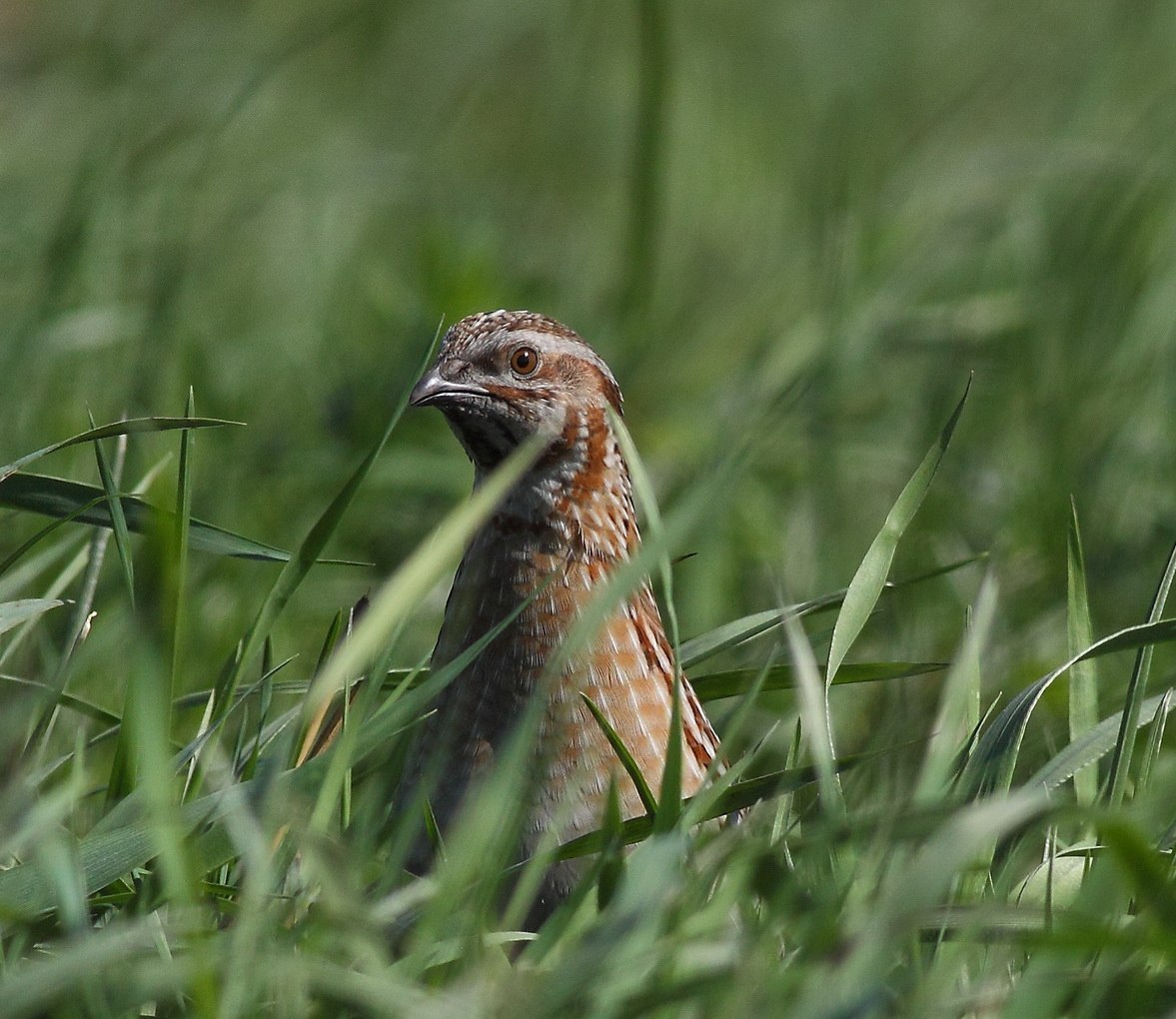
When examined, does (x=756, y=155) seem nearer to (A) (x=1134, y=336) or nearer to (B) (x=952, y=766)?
(A) (x=1134, y=336)

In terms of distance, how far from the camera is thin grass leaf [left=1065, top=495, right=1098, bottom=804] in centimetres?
306

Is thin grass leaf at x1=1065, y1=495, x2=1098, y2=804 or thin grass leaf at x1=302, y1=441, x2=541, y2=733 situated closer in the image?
thin grass leaf at x1=302, y1=441, x2=541, y2=733

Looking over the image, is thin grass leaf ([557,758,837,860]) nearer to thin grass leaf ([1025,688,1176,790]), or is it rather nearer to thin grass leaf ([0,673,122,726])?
thin grass leaf ([1025,688,1176,790])

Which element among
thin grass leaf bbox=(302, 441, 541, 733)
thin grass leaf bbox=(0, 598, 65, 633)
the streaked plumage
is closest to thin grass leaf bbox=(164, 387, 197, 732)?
thin grass leaf bbox=(0, 598, 65, 633)

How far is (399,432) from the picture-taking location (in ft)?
18.8

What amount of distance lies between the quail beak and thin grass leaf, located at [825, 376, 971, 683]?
3.81 ft

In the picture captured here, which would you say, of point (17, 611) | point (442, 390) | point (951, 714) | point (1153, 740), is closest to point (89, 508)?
point (17, 611)

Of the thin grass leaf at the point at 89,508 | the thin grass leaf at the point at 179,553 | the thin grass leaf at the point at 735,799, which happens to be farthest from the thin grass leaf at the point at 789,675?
the thin grass leaf at the point at 179,553

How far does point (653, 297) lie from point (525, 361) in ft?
8.80

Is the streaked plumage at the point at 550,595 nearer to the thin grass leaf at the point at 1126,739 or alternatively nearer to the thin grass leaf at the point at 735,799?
the thin grass leaf at the point at 735,799

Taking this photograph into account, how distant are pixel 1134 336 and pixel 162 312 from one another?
276 cm

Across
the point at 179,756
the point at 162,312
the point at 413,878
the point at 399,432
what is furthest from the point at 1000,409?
the point at 179,756

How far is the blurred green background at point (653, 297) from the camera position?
5020 mm

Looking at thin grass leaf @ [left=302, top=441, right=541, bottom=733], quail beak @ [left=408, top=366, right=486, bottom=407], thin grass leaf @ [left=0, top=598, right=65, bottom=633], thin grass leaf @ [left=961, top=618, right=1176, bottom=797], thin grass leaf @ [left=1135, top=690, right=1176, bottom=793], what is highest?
thin grass leaf @ [left=302, top=441, right=541, bottom=733]
